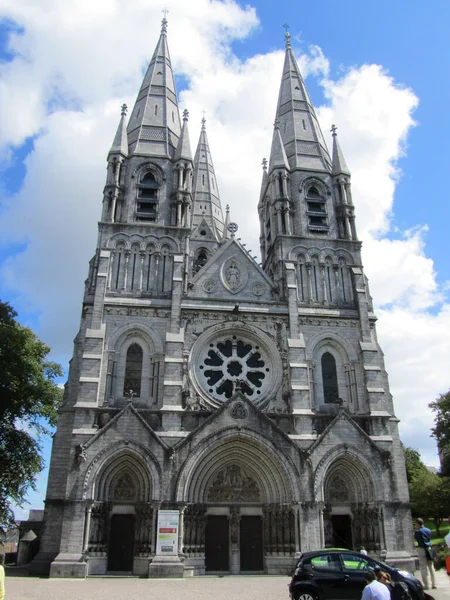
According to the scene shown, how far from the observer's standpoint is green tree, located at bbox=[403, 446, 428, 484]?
163ft

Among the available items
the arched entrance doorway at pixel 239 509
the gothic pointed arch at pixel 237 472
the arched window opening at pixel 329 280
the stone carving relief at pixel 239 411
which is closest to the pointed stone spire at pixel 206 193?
the arched window opening at pixel 329 280

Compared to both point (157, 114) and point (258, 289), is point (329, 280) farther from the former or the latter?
point (157, 114)

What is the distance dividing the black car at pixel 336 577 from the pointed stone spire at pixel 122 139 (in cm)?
2667

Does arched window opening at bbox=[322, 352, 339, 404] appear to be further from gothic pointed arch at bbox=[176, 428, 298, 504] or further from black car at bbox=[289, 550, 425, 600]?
black car at bbox=[289, 550, 425, 600]

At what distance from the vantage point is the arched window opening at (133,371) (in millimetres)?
26719

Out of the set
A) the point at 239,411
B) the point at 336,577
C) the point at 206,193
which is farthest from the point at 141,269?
the point at 206,193

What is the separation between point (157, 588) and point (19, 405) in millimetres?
11728

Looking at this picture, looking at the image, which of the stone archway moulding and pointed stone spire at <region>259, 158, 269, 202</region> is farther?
pointed stone spire at <region>259, 158, 269, 202</region>

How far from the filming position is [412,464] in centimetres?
5316

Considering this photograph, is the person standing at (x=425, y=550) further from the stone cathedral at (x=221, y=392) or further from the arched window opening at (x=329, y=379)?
the arched window opening at (x=329, y=379)

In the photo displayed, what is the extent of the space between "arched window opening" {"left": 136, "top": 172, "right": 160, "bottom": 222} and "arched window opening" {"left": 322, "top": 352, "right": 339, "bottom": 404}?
13.0m

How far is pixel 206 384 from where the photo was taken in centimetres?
2712

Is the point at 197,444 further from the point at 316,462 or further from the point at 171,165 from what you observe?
the point at 171,165

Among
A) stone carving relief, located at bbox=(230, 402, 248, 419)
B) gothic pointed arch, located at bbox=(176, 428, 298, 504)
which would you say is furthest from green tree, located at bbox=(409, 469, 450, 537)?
stone carving relief, located at bbox=(230, 402, 248, 419)
